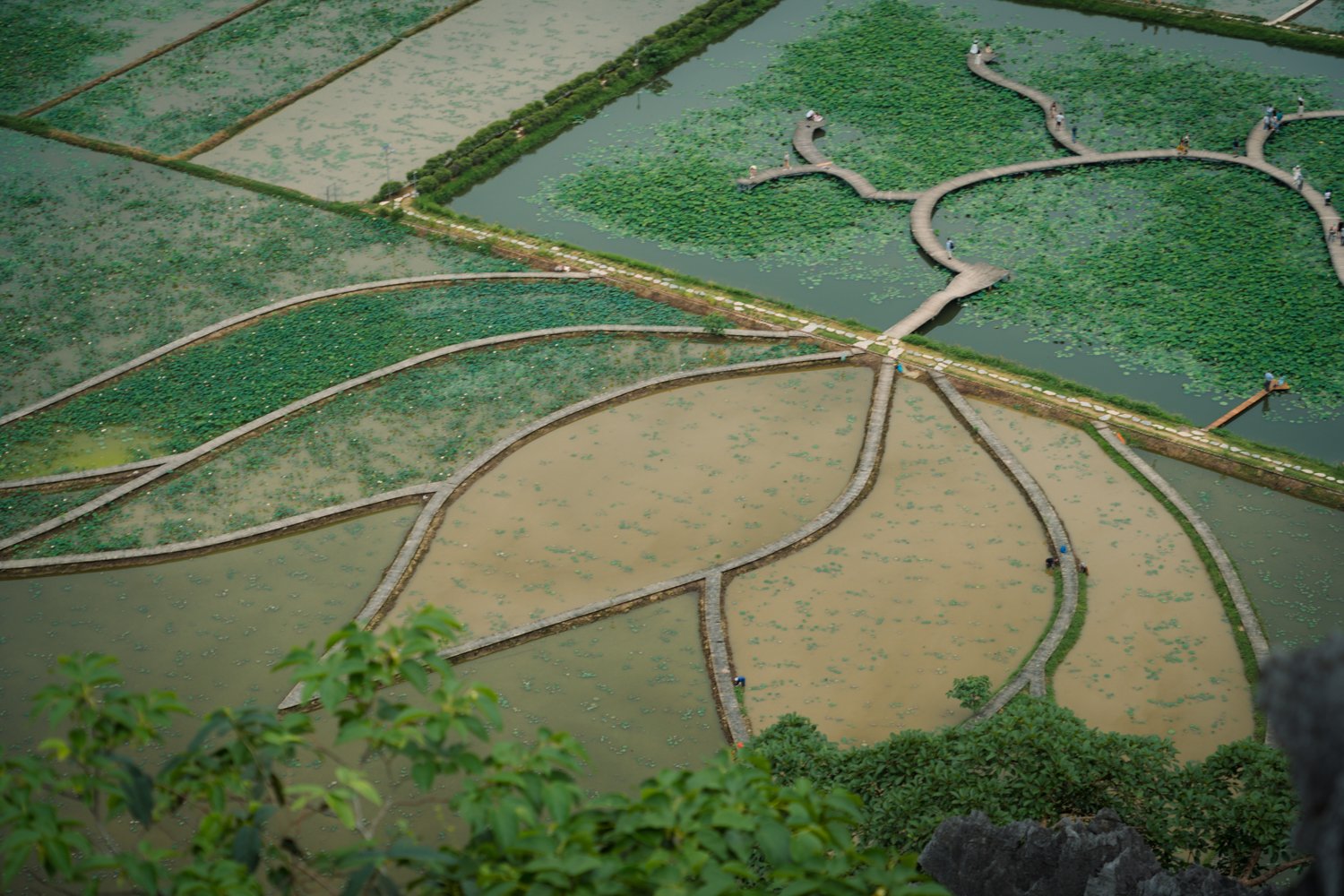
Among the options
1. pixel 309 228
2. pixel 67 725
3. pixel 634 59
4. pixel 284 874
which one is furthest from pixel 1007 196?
pixel 284 874

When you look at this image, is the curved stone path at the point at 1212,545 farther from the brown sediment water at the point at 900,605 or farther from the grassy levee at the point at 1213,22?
the grassy levee at the point at 1213,22

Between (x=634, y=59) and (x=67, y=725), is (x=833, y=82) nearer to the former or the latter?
(x=634, y=59)

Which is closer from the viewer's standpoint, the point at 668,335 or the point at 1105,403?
the point at 1105,403

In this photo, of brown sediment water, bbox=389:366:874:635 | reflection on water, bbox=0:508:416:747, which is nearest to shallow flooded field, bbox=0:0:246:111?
reflection on water, bbox=0:508:416:747

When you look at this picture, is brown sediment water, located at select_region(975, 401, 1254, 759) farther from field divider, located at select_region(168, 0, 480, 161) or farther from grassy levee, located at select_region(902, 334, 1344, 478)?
field divider, located at select_region(168, 0, 480, 161)

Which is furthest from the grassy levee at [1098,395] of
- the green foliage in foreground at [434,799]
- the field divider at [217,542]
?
the green foliage in foreground at [434,799]
